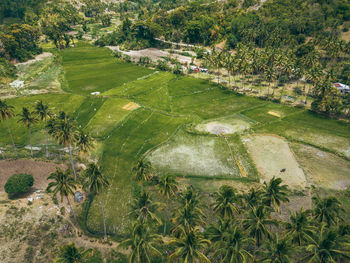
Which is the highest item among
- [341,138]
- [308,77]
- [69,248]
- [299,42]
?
[299,42]

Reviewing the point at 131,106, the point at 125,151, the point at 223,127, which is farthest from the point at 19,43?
the point at 223,127

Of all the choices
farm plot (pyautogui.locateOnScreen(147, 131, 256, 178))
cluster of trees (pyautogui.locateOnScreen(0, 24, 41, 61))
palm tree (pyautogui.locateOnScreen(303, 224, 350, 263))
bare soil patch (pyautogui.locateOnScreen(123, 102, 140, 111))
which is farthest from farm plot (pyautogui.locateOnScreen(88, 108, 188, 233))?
cluster of trees (pyautogui.locateOnScreen(0, 24, 41, 61))

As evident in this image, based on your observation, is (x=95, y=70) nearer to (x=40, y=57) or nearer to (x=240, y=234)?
(x=40, y=57)

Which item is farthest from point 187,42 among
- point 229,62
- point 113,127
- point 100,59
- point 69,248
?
point 69,248

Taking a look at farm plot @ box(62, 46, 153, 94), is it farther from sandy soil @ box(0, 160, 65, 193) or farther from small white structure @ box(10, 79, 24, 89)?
sandy soil @ box(0, 160, 65, 193)

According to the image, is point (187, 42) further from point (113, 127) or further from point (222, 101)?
point (113, 127)

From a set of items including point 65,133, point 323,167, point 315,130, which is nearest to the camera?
point 65,133
